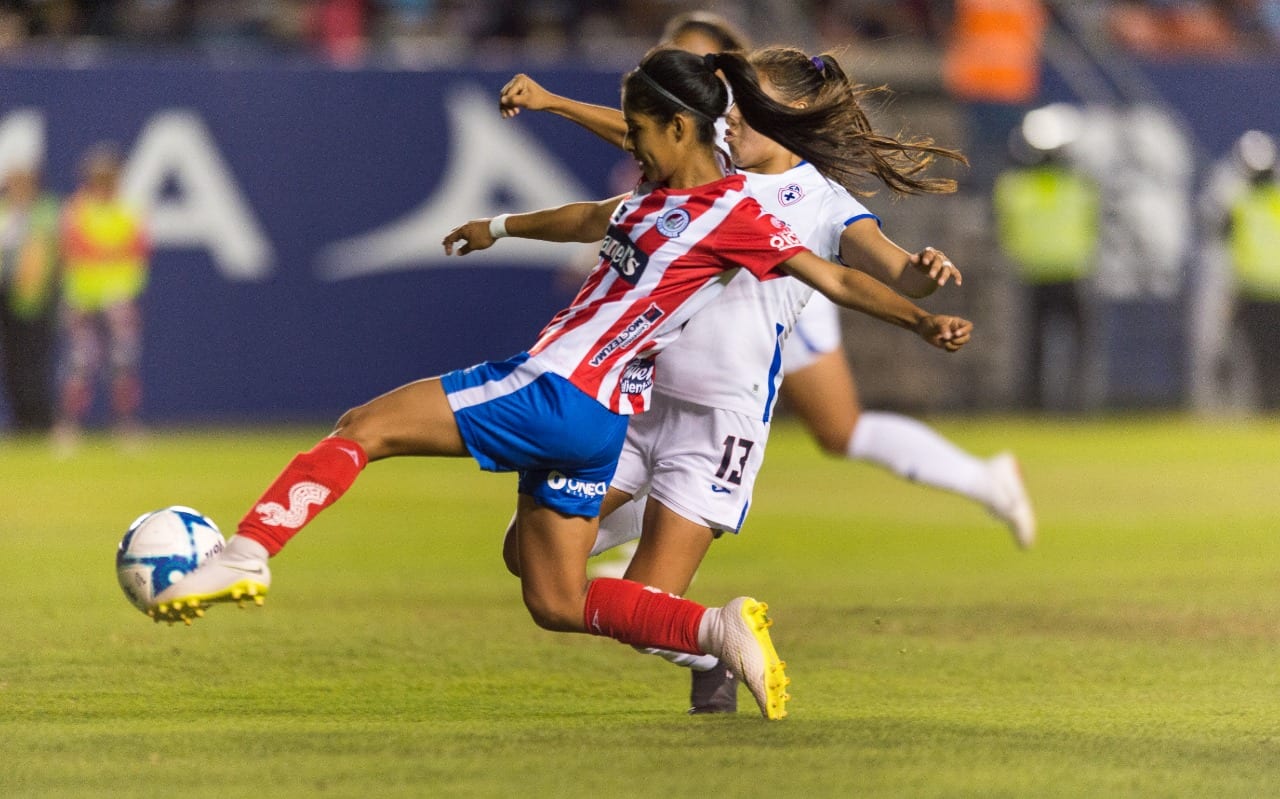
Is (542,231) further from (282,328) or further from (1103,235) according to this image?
(1103,235)

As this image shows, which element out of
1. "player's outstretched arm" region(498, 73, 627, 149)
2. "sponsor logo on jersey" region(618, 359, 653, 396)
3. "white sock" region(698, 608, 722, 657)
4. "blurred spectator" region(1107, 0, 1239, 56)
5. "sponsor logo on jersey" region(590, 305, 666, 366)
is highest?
"blurred spectator" region(1107, 0, 1239, 56)

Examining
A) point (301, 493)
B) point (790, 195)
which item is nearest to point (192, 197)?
point (790, 195)

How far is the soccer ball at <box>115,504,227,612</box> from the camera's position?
16.5ft

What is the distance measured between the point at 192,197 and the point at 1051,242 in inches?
305

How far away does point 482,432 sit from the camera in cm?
517

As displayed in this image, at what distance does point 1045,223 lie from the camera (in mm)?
19000

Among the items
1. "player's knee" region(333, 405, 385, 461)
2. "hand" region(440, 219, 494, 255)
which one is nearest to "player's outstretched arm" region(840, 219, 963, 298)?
"hand" region(440, 219, 494, 255)

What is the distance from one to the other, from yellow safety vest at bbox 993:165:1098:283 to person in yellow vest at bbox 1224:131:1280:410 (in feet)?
4.81

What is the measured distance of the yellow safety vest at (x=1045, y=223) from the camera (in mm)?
19000

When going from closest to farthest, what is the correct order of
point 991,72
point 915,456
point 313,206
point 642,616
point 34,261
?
point 642,616 < point 915,456 < point 34,261 < point 313,206 < point 991,72

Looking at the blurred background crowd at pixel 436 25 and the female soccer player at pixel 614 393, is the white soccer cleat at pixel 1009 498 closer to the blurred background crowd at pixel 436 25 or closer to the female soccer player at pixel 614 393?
the female soccer player at pixel 614 393

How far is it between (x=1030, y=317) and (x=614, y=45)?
15.1 feet

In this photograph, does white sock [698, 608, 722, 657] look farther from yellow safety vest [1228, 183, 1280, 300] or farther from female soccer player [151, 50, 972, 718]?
yellow safety vest [1228, 183, 1280, 300]

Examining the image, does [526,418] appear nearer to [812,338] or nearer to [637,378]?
[637,378]
